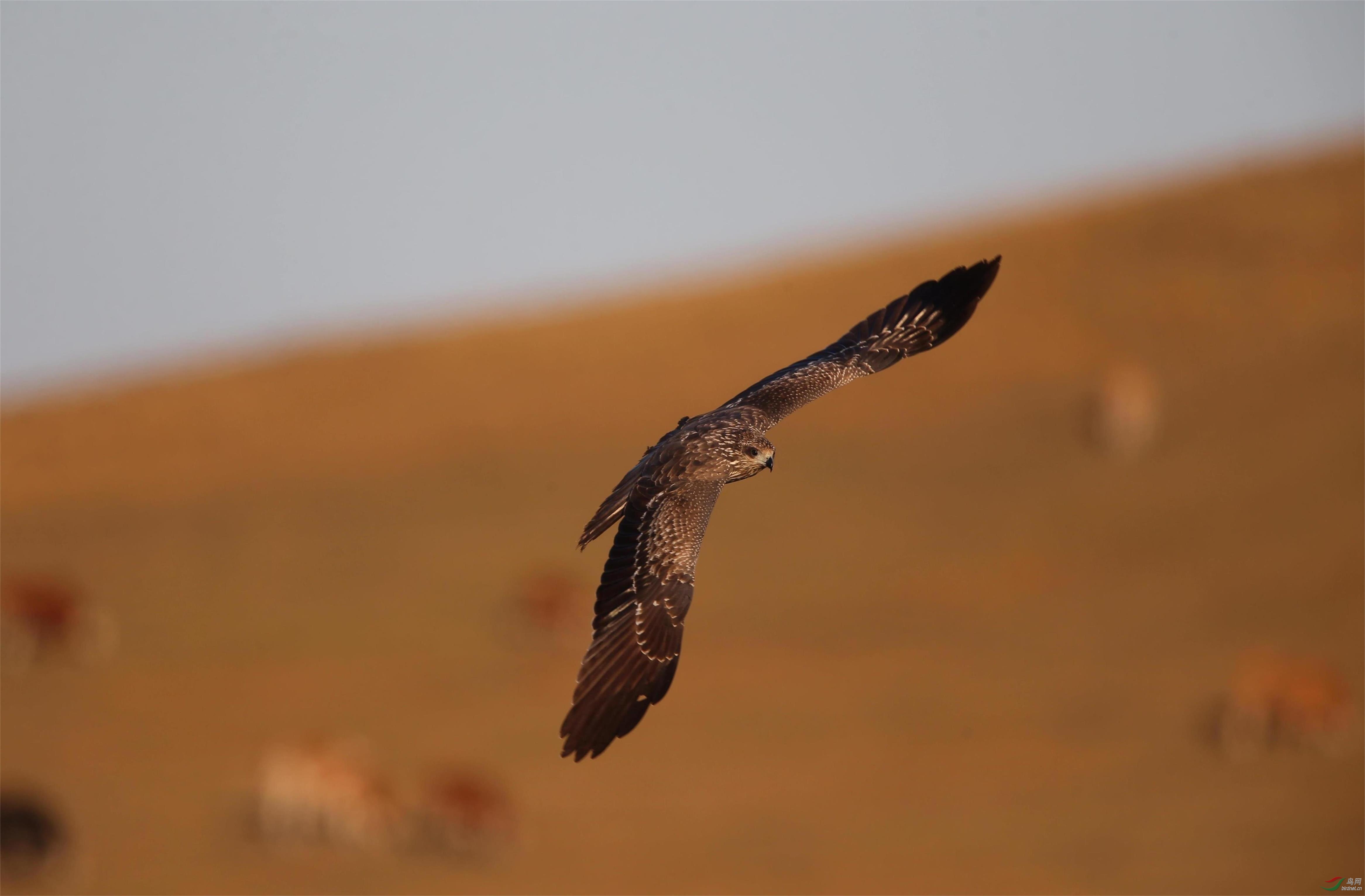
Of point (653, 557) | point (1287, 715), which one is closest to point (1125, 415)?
point (1287, 715)

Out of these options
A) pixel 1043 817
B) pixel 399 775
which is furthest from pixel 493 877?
pixel 1043 817

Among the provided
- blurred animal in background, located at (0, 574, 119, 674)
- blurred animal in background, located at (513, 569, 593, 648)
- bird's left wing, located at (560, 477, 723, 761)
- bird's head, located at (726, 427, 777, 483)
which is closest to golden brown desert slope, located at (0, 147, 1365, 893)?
blurred animal in background, located at (513, 569, 593, 648)

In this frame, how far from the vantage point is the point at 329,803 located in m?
19.3

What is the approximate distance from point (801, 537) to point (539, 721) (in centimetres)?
699

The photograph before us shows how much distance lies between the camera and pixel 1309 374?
30.3 meters

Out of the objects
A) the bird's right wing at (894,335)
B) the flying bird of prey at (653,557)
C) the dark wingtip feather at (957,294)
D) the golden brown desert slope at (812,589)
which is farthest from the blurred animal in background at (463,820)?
the dark wingtip feather at (957,294)

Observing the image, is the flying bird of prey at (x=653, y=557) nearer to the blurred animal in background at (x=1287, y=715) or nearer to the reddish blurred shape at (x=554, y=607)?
the blurred animal in background at (x=1287, y=715)

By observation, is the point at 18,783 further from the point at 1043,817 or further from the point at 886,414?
the point at 886,414

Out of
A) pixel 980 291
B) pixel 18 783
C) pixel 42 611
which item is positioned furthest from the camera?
pixel 42 611

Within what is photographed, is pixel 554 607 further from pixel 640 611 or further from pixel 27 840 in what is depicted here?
pixel 640 611

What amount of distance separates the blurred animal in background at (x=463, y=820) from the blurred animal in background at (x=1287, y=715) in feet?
32.7

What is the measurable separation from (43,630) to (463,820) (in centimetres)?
1012

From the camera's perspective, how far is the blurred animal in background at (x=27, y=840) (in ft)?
63.0

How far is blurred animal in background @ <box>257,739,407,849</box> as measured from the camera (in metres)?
19.1
